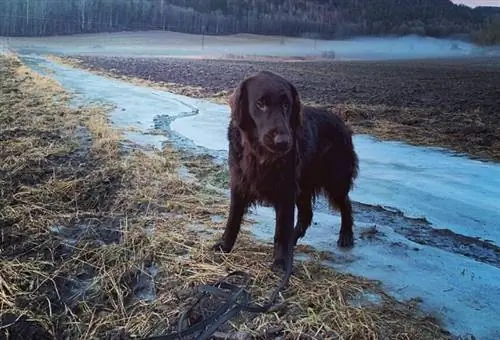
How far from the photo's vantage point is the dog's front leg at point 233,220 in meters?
3.97

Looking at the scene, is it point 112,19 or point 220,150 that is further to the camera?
point 112,19

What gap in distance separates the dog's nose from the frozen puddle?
4.39 ft

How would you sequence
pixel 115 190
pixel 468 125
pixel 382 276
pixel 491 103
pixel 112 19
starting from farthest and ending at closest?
pixel 112 19 → pixel 491 103 → pixel 468 125 → pixel 115 190 → pixel 382 276

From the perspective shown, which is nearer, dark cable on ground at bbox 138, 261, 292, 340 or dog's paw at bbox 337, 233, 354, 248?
dark cable on ground at bbox 138, 261, 292, 340

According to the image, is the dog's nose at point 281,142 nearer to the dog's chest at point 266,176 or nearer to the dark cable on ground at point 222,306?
the dog's chest at point 266,176

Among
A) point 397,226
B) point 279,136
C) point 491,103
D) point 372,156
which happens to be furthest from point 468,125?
point 279,136

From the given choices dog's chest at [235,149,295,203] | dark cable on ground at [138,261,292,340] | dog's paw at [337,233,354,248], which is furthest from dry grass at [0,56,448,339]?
dog's chest at [235,149,295,203]

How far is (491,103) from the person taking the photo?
17047mm

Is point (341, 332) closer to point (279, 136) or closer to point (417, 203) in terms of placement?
point (279, 136)

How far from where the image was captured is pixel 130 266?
12.3ft

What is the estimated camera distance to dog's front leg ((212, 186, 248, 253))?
397cm

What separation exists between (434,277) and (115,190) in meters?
3.55

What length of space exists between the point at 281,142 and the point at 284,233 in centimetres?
90

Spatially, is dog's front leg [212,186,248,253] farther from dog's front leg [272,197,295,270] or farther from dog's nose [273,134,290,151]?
dog's nose [273,134,290,151]
